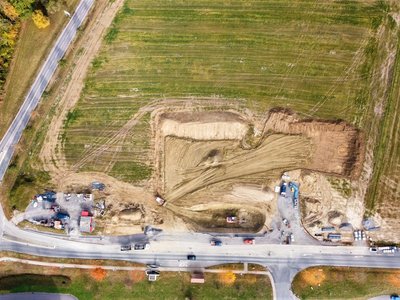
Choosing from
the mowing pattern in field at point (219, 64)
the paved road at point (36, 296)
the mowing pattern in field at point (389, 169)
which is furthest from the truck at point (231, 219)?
the paved road at point (36, 296)

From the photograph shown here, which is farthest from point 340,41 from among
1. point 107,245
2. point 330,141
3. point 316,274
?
point 107,245

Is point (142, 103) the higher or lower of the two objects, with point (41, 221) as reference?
higher

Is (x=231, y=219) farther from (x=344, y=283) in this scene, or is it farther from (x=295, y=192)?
(x=344, y=283)

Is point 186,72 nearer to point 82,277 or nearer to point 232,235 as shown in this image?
point 232,235

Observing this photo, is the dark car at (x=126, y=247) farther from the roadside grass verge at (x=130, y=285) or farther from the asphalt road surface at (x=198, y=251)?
the roadside grass verge at (x=130, y=285)

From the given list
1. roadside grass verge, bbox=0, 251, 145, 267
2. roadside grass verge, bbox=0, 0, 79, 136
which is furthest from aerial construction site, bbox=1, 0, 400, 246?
roadside grass verge, bbox=0, 251, 145, 267
